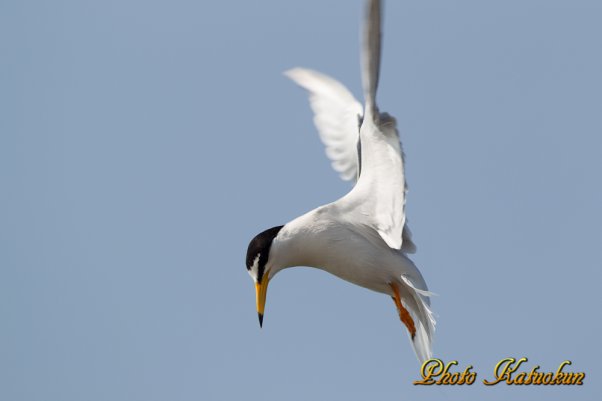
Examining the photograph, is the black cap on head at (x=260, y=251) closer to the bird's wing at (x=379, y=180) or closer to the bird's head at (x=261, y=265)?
the bird's head at (x=261, y=265)

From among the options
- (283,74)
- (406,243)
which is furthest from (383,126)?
(283,74)

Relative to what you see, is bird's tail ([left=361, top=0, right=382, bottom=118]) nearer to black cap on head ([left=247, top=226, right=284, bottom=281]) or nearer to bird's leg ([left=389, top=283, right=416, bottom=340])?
black cap on head ([left=247, top=226, right=284, bottom=281])

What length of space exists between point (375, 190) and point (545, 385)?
70.8 inches

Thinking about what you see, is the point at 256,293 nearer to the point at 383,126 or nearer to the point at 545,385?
the point at 383,126

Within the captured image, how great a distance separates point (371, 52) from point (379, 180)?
3.45 ft

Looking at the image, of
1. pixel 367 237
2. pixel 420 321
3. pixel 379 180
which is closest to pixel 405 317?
pixel 420 321

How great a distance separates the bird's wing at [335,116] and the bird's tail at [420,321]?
1.48 meters

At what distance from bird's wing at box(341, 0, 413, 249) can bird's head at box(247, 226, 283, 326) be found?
2.13 ft

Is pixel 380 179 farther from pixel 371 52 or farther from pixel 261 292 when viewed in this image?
pixel 261 292

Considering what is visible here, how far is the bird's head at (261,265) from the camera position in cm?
762

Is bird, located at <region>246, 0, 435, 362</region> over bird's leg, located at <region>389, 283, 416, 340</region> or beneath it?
over

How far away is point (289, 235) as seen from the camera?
25.3 feet

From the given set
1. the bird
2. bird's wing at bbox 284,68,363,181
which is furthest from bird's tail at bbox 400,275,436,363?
bird's wing at bbox 284,68,363,181

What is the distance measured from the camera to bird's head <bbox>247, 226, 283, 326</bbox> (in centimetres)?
762
